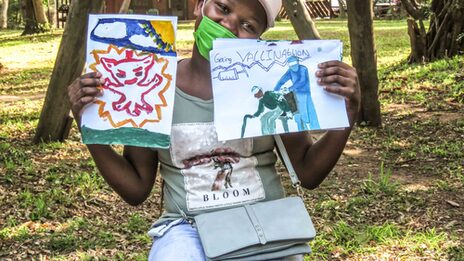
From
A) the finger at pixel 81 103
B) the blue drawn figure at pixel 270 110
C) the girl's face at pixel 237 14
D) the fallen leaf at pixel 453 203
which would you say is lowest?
the fallen leaf at pixel 453 203

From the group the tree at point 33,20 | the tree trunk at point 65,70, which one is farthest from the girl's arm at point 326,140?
the tree at point 33,20

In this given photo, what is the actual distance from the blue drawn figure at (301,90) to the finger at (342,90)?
0.22ft

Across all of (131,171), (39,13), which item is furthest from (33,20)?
(131,171)

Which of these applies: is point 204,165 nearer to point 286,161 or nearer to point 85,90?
point 286,161

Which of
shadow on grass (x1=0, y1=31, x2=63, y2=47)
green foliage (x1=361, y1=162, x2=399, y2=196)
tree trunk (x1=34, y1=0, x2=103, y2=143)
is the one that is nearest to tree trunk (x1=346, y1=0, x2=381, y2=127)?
green foliage (x1=361, y1=162, x2=399, y2=196)

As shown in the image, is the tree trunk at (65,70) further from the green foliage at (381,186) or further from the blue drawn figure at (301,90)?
the blue drawn figure at (301,90)

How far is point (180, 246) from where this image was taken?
6.54 feet

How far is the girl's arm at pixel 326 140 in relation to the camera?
201 centimetres

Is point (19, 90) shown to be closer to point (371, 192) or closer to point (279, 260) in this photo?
point (371, 192)

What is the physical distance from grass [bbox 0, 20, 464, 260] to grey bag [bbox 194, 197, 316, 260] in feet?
6.41

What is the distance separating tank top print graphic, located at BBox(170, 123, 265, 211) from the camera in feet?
6.88

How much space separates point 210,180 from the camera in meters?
2.09

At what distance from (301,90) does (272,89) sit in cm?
9

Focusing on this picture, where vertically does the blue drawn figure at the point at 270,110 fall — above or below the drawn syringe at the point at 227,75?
below
